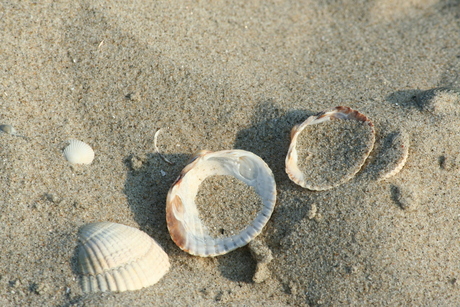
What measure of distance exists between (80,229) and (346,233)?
1.85 m

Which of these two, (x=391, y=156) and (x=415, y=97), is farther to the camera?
(x=415, y=97)

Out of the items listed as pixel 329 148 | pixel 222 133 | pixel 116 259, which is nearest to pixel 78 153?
pixel 116 259

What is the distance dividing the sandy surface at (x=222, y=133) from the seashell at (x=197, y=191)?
0.41 ft

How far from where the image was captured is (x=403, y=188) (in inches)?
121

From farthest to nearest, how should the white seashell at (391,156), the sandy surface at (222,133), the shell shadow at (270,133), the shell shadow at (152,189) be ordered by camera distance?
the shell shadow at (270,133) → the shell shadow at (152,189) → the white seashell at (391,156) → the sandy surface at (222,133)

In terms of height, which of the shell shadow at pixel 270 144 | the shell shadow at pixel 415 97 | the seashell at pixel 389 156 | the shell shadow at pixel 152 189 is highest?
the shell shadow at pixel 415 97

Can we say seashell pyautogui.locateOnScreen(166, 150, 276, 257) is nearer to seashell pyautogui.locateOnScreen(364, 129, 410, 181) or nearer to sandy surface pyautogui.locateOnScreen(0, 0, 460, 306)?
sandy surface pyautogui.locateOnScreen(0, 0, 460, 306)

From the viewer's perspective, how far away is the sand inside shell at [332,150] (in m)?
3.16

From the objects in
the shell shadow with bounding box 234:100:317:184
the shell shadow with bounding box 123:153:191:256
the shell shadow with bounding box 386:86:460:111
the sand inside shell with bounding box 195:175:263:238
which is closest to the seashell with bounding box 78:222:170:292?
the shell shadow with bounding box 123:153:191:256

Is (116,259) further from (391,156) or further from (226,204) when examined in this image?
(391,156)

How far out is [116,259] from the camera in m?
2.79

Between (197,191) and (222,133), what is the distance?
1.87 feet

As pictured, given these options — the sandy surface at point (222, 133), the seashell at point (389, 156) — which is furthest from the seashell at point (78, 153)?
the seashell at point (389, 156)

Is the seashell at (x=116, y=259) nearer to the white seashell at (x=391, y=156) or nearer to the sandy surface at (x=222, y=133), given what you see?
the sandy surface at (x=222, y=133)
